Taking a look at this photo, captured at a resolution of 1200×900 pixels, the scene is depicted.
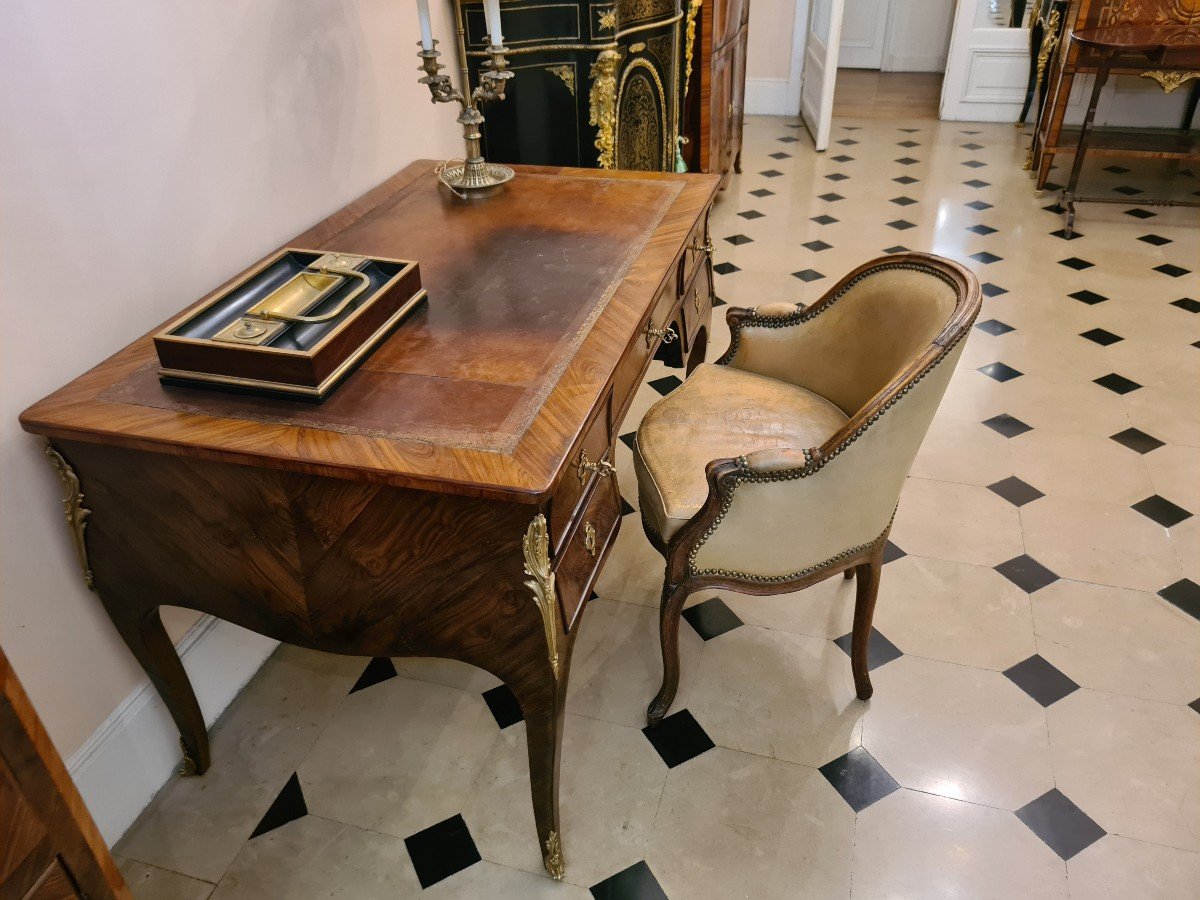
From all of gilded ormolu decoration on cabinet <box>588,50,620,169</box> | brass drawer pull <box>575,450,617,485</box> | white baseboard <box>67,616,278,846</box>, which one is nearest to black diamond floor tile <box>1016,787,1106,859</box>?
brass drawer pull <box>575,450,617,485</box>

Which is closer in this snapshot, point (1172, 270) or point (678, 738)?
point (678, 738)

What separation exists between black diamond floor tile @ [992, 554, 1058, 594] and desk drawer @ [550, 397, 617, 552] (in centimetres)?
142

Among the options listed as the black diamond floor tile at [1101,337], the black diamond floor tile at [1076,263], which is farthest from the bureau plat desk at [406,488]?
the black diamond floor tile at [1076,263]

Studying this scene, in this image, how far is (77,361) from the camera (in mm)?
1498

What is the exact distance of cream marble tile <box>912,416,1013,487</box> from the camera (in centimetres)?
281

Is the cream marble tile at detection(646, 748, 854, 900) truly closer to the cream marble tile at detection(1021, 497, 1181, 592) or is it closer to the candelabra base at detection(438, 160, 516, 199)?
the cream marble tile at detection(1021, 497, 1181, 592)

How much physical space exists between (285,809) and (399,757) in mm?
260

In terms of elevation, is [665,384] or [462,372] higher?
[462,372]

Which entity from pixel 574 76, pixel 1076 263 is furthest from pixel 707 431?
pixel 1076 263

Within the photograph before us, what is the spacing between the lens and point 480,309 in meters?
1.63

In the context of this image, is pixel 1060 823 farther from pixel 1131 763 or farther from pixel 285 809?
pixel 285 809

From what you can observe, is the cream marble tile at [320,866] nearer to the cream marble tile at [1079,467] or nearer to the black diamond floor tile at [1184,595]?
the black diamond floor tile at [1184,595]

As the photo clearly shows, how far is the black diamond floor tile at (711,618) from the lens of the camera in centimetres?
228

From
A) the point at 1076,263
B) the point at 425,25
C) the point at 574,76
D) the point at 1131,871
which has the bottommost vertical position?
the point at 1131,871
